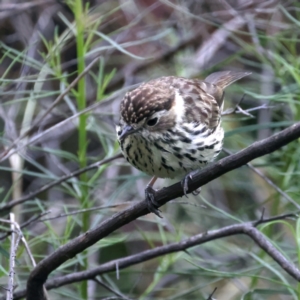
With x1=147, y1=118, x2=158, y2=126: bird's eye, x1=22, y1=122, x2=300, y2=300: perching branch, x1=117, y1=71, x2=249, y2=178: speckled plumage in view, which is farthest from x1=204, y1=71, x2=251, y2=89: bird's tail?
x1=22, y1=122, x2=300, y2=300: perching branch

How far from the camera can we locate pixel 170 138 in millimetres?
2801

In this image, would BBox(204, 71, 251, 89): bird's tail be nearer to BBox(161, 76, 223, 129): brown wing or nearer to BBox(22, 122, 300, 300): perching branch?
BBox(161, 76, 223, 129): brown wing

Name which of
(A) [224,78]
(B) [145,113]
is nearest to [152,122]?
(B) [145,113]

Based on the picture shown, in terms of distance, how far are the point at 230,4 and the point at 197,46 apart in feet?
1.52

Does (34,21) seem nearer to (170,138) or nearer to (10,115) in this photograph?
(10,115)

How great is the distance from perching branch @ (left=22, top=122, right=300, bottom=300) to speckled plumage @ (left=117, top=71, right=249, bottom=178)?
406mm

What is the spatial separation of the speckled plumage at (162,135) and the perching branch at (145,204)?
0.41 meters

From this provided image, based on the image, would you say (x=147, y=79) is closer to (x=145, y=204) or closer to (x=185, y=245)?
(x=185, y=245)

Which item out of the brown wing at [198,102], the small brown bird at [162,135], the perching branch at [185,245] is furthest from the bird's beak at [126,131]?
the perching branch at [185,245]

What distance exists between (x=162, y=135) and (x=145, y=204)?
0.56m

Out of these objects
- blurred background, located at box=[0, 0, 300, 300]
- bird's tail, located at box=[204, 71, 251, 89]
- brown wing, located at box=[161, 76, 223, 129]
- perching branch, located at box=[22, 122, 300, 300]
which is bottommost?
blurred background, located at box=[0, 0, 300, 300]

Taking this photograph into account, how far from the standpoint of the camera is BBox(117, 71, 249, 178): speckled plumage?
2.76 m

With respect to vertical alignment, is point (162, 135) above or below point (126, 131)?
below

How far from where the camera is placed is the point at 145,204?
7.59 ft
